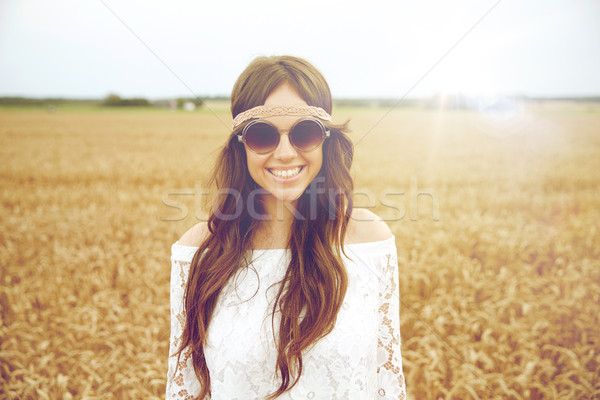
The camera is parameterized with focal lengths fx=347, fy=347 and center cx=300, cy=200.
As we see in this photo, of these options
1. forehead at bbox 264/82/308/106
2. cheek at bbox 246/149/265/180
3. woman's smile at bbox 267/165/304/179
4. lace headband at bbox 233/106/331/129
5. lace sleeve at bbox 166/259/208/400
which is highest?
forehead at bbox 264/82/308/106

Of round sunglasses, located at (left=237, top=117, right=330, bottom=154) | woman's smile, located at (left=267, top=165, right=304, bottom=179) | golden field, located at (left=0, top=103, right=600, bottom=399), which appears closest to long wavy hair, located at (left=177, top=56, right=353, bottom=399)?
round sunglasses, located at (left=237, top=117, right=330, bottom=154)

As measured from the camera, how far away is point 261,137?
1564mm

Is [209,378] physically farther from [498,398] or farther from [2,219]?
[2,219]

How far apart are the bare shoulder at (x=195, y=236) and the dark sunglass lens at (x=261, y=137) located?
1.95 ft

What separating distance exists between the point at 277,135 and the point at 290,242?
1.89ft

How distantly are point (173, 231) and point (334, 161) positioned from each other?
541 cm

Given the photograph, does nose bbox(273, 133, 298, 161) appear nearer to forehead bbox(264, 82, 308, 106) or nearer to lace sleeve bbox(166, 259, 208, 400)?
forehead bbox(264, 82, 308, 106)

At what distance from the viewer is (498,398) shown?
9.85 feet

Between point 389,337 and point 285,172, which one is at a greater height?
point 285,172

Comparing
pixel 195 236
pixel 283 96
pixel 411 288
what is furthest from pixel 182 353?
pixel 411 288

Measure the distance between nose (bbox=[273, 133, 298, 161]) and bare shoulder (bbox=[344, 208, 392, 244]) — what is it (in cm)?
58

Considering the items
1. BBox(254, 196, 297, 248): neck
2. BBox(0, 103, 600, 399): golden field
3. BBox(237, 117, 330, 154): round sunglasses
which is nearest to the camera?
BBox(237, 117, 330, 154): round sunglasses

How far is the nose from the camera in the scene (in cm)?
155

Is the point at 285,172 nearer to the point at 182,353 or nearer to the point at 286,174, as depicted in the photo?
the point at 286,174
